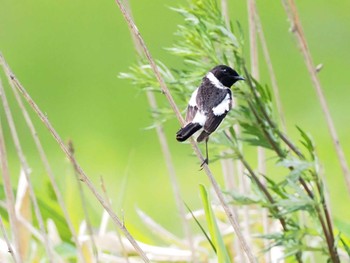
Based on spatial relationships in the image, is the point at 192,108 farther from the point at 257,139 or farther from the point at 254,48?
the point at 254,48

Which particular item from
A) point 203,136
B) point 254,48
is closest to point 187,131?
point 203,136

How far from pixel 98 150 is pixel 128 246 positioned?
2.39 m

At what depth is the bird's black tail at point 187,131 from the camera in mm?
1661

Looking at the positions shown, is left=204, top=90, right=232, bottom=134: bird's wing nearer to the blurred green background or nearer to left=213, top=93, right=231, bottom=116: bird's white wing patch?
left=213, top=93, right=231, bottom=116: bird's white wing patch

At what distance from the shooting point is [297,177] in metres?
1.67

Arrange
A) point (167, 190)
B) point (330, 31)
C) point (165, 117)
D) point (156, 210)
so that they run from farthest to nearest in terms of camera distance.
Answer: point (330, 31) → point (167, 190) → point (156, 210) → point (165, 117)

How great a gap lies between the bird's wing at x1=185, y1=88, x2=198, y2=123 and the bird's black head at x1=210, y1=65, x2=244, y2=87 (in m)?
0.05

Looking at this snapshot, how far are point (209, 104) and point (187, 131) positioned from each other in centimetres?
11

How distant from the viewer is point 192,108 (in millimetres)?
1779

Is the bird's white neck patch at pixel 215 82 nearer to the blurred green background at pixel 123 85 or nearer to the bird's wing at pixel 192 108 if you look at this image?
the bird's wing at pixel 192 108

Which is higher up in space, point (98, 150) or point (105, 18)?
point (105, 18)

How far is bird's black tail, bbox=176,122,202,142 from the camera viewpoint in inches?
65.4

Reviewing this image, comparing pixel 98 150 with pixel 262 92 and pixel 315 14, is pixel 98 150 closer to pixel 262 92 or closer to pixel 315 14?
pixel 315 14

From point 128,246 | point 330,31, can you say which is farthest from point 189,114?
point 330,31
